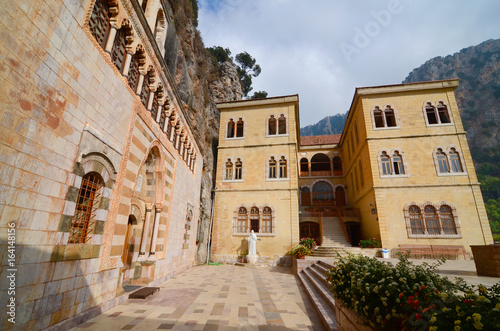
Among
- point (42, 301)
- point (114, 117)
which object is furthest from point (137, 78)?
point (42, 301)

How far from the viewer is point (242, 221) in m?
17.5

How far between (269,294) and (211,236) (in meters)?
11.0

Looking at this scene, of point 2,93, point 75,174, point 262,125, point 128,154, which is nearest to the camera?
point 2,93

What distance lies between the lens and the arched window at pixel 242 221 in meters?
17.3

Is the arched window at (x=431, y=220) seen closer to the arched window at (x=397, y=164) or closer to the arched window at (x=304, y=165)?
the arched window at (x=397, y=164)

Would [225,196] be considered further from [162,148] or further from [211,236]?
[162,148]

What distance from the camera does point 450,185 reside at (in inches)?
600

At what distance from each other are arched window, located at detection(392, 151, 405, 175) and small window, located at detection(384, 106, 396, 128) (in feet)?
8.69

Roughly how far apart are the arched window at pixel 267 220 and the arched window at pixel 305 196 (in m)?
8.55

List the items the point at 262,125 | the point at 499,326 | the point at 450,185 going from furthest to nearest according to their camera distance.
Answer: the point at 262,125 → the point at 450,185 → the point at 499,326

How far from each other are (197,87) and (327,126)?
429 ft

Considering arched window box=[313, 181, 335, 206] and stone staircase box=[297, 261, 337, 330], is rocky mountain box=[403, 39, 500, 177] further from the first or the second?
stone staircase box=[297, 261, 337, 330]

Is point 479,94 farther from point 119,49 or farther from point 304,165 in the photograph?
point 119,49

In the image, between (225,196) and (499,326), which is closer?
(499,326)
